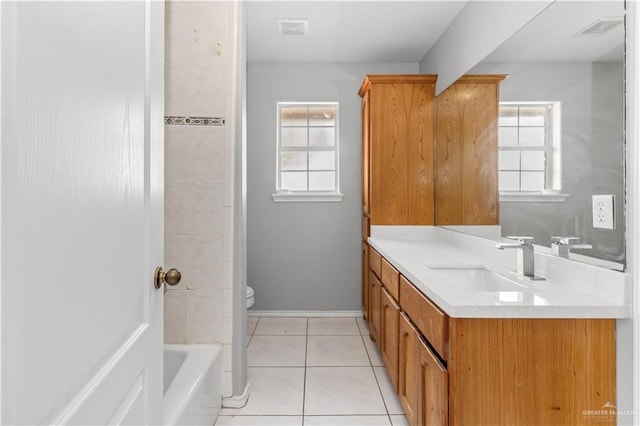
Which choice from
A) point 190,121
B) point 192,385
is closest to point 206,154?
point 190,121

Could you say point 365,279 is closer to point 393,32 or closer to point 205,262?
point 205,262

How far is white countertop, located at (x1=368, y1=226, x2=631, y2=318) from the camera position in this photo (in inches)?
49.6

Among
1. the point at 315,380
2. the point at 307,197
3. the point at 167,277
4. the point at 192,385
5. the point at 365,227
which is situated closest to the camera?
the point at 167,277

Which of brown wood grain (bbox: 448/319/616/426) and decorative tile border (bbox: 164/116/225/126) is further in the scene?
decorative tile border (bbox: 164/116/225/126)

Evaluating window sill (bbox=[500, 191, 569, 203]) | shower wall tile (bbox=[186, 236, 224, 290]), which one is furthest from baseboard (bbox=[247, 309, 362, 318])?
window sill (bbox=[500, 191, 569, 203])

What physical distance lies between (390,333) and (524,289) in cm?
94

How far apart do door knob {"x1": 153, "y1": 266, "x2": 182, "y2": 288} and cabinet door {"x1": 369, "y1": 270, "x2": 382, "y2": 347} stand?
1892 millimetres

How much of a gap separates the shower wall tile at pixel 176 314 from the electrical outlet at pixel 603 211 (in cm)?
187

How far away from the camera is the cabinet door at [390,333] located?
214 cm

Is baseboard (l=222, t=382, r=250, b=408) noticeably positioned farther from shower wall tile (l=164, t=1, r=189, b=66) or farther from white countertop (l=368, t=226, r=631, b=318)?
shower wall tile (l=164, t=1, r=189, b=66)

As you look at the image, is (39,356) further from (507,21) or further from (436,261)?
(507,21)

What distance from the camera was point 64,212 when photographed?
2.03 ft

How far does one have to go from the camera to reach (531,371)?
127 centimetres

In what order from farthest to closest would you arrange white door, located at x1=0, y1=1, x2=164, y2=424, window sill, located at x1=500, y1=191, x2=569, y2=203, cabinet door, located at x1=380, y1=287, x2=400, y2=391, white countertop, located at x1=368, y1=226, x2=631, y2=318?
cabinet door, located at x1=380, y1=287, x2=400, y2=391 → window sill, located at x1=500, y1=191, x2=569, y2=203 → white countertop, located at x1=368, y1=226, x2=631, y2=318 → white door, located at x1=0, y1=1, x2=164, y2=424
